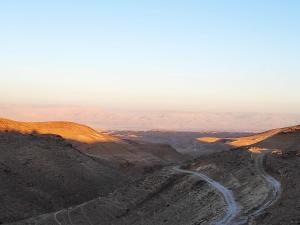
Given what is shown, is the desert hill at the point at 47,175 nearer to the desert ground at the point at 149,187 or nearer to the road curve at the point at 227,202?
the desert ground at the point at 149,187

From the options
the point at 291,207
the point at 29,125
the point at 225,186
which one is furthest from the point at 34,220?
the point at 29,125

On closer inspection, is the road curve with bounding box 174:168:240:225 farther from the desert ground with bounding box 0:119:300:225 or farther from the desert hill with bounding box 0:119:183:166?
the desert hill with bounding box 0:119:183:166

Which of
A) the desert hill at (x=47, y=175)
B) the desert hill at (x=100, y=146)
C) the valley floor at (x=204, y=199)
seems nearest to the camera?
the valley floor at (x=204, y=199)

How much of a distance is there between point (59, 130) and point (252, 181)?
8373cm

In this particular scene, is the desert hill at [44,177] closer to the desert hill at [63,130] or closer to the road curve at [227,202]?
the road curve at [227,202]

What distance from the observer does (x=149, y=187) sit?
55688mm

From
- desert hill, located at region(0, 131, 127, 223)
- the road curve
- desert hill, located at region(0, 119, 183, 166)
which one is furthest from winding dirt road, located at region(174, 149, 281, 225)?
desert hill, located at region(0, 119, 183, 166)

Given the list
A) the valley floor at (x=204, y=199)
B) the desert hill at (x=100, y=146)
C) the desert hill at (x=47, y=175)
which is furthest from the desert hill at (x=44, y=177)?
the desert hill at (x=100, y=146)

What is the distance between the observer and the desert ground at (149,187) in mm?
37438

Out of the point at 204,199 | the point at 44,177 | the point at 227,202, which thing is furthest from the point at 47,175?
the point at 227,202

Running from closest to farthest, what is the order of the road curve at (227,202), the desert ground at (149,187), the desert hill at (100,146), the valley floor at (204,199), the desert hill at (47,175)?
1. the road curve at (227,202)
2. the valley floor at (204,199)
3. the desert ground at (149,187)
4. the desert hill at (47,175)
5. the desert hill at (100,146)

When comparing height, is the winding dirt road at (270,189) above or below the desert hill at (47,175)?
above

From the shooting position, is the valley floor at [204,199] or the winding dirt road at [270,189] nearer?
the winding dirt road at [270,189]

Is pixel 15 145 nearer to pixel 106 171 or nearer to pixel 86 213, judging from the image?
pixel 106 171
